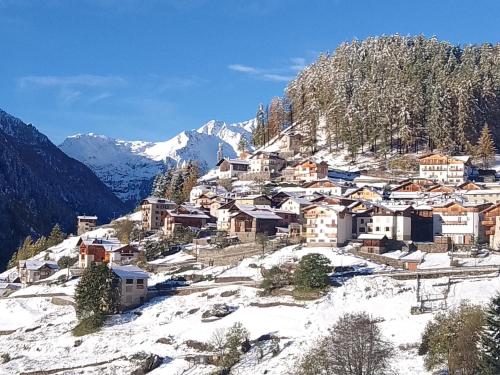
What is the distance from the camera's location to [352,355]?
4425 centimetres

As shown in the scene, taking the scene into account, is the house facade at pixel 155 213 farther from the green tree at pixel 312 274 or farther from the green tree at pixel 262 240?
the green tree at pixel 312 274

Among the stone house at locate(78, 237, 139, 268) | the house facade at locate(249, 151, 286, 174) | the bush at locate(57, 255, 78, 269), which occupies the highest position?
the house facade at locate(249, 151, 286, 174)

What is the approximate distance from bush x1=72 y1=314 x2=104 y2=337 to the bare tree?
25816 millimetres

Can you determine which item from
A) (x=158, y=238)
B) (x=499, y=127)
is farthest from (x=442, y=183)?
(x=158, y=238)

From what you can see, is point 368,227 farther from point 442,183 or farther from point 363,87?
point 363,87

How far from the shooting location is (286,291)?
66625 millimetres

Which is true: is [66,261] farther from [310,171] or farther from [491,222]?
[491,222]

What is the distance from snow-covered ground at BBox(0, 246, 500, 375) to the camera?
54312mm

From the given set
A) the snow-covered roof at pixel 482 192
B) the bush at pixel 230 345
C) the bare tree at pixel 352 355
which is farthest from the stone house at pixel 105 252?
the bare tree at pixel 352 355

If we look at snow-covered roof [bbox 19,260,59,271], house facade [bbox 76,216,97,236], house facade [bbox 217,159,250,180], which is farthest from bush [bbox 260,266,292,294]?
house facade [bbox 76,216,97,236]

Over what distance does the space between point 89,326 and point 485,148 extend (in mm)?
69418

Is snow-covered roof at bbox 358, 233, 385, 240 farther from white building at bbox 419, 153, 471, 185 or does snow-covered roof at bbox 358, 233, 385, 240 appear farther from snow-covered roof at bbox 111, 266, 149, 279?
white building at bbox 419, 153, 471, 185

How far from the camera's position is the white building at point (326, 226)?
264 feet

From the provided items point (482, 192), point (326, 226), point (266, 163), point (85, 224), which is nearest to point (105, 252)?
point (326, 226)
